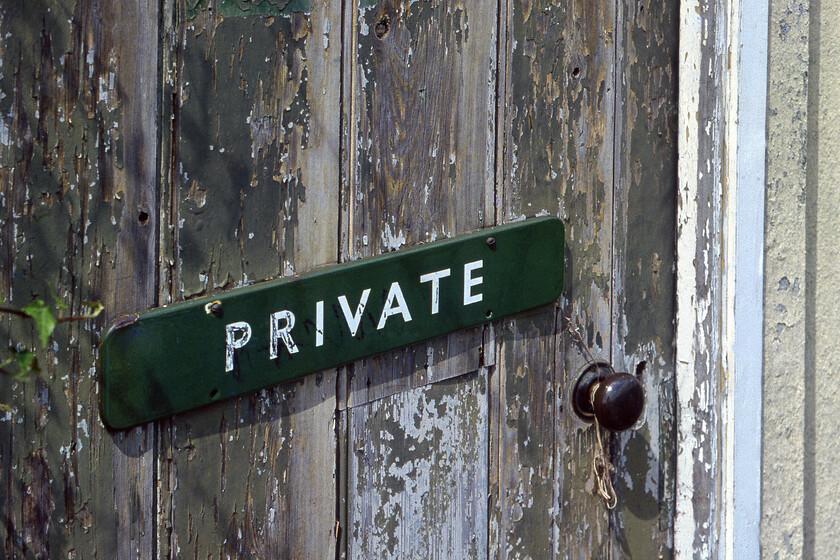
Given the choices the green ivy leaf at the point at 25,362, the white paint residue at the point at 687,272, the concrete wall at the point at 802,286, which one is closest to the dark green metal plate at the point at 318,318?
the green ivy leaf at the point at 25,362

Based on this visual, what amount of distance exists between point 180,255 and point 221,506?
12.2 inches

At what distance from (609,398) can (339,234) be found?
467 mm

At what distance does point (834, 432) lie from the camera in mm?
1489

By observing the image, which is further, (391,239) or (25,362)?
(391,239)

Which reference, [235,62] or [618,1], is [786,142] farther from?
[235,62]

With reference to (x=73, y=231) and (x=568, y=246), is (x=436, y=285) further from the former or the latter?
(x=73, y=231)

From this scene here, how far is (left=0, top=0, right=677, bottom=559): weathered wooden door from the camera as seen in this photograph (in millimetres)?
939

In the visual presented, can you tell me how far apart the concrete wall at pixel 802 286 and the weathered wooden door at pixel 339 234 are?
15 cm

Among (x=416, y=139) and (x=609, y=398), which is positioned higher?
(x=416, y=139)

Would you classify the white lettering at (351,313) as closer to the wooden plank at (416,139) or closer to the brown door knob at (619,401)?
the wooden plank at (416,139)

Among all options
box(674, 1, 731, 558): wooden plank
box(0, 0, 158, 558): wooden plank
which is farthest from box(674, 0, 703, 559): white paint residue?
box(0, 0, 158, 558): wooden plank

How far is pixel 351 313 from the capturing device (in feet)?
3.60

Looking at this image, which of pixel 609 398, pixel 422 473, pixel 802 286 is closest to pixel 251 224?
pixel 422 473

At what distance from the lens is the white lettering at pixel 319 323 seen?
42.2 inches
